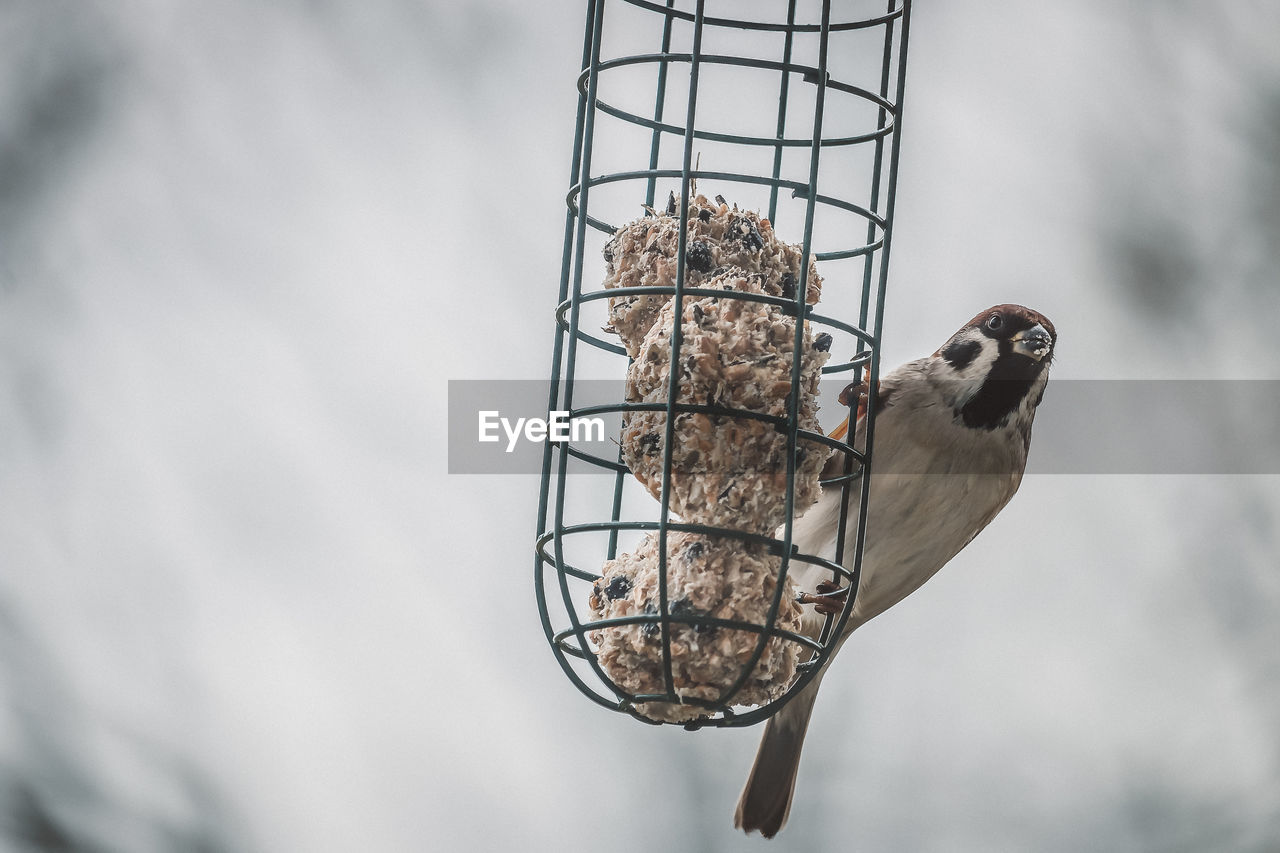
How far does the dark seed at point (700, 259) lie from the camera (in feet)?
7.26

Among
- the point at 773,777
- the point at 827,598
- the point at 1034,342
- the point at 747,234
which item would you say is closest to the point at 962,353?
the point at 1034,342

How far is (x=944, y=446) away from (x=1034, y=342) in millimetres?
278

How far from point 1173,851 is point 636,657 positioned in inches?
125

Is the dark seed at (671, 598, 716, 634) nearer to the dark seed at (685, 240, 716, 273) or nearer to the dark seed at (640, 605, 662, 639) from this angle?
the dark seed at (640, 605, 662, 639)

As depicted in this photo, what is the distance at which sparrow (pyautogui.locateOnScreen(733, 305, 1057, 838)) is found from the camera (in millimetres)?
2947

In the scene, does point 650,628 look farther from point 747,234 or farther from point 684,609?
point 747,234

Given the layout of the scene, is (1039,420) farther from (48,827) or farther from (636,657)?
(48,827)

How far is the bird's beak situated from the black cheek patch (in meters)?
0.11

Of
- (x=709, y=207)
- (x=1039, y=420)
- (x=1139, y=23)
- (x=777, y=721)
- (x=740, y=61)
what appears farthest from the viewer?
(x=1139, y=23)

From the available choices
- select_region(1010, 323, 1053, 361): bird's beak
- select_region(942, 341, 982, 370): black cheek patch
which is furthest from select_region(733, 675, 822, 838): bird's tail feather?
select_region(1010, 323, 1053, 361): bird's beak

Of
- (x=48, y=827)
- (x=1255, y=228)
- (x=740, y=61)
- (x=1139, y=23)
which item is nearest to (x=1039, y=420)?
(x=1255, y=228)

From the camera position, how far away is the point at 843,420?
115 inches

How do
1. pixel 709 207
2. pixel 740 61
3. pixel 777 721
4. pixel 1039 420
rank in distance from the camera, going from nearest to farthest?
pixel 740 61
pixel 709 207
pixel 777 721
pixel 1039 420

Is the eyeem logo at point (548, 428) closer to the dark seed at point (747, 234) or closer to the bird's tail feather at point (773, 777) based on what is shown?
the dark seed at point (747, 234)
